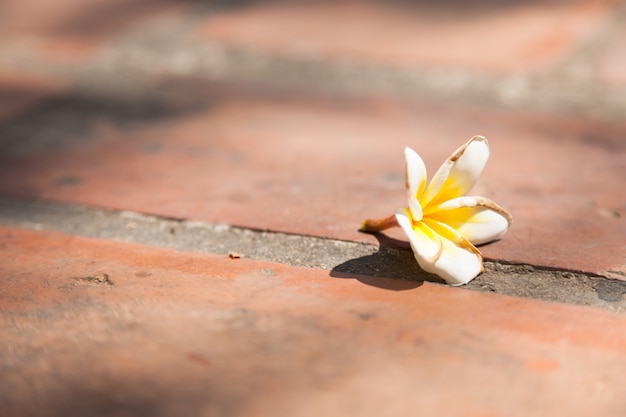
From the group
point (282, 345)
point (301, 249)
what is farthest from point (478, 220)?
point (282, 345)

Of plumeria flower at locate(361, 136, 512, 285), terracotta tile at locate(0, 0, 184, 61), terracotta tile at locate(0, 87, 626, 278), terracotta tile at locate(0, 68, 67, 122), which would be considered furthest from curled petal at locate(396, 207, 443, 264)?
terracotta tile at locate(0, 0, 184, 61)

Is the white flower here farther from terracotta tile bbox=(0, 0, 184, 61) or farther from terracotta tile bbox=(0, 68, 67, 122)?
terracotta tile bbox=(0, 0, 184, 61)

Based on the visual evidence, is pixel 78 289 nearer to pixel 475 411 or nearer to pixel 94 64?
pixel 475 411

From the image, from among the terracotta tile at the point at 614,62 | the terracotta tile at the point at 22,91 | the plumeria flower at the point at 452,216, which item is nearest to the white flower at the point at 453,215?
the plumeria flower at the point at 452,216

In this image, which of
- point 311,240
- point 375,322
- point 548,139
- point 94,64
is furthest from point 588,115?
point 94,64

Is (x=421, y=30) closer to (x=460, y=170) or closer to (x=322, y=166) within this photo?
(x=322, y=166)

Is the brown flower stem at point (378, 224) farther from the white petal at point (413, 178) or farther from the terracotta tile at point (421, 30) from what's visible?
the terracotta tile at point (421, 30)
